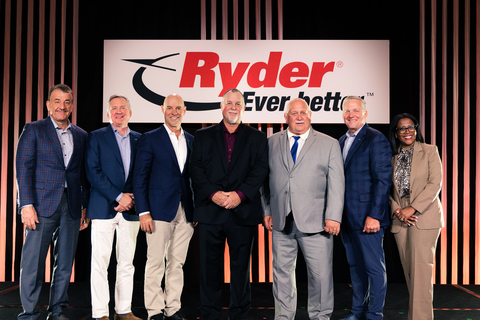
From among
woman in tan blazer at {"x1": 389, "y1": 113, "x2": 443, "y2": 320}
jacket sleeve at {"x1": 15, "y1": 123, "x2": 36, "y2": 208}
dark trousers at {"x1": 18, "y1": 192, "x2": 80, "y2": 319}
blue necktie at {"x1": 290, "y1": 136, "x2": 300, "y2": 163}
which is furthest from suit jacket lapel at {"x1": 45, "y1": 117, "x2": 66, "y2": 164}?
woman in tan blazer at {"x1": 389, "y1": 113, "x2": 443, "y2": 320}

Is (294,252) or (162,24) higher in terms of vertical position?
(162,24)

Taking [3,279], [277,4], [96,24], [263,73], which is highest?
[277,4]

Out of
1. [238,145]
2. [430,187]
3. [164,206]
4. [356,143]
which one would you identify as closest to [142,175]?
[164,206]

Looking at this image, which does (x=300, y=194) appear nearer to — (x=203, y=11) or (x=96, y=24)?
(x=203, y=11)

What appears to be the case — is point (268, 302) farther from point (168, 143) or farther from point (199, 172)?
point (168, 143)

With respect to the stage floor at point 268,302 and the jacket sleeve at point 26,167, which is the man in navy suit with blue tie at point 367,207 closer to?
the stage floor at point 268,302

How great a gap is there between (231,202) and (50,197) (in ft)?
4.79

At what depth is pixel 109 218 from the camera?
112 inches

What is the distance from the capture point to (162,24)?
434cm

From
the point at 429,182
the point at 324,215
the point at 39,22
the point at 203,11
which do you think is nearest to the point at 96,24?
the point at 39,22

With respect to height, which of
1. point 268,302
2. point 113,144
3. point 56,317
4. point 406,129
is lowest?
point 268,302

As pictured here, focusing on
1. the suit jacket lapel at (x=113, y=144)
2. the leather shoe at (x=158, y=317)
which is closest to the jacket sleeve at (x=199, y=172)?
the suit jacket lapel at (x=113, y=144)

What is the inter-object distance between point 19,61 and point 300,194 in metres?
3.86

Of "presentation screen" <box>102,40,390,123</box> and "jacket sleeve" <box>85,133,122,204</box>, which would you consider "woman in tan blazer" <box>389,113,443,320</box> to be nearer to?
"presentation screen" <box>102,40,390,123</box>
